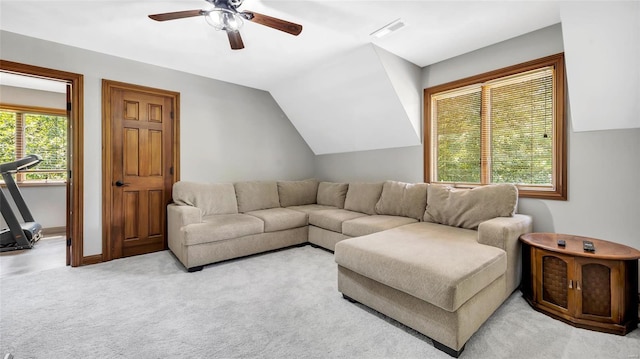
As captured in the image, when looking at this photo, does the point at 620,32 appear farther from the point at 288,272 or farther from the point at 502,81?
the point at 288,272

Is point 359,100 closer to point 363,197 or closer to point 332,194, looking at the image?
point 363,197

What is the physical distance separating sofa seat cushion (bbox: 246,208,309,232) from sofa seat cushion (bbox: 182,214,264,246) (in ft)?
0.34

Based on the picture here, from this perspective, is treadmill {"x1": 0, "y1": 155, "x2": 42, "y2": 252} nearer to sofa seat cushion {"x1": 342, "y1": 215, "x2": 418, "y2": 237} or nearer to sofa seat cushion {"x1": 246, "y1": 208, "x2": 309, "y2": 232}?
sofa seat cushion {"x1": 246, "y1": 208, "x2": 309, "y2": 232}


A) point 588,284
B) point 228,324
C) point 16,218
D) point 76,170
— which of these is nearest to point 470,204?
point 588,284

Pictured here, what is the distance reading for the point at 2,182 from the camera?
4.33 meters

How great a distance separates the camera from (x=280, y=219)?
362 centimetres

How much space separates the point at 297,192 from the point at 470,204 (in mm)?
2695

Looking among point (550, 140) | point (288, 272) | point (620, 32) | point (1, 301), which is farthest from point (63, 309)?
point (620, 32)

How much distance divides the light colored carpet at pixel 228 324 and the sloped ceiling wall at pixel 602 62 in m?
1.65

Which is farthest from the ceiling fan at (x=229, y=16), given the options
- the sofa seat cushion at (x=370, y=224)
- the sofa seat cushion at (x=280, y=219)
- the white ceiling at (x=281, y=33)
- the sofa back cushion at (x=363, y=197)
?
the sofa back cushion at (x=363, y=197)

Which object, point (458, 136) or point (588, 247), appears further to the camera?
point (458, 136)

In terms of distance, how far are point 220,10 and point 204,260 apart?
2417 mm

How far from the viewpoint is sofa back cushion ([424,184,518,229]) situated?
2521mm

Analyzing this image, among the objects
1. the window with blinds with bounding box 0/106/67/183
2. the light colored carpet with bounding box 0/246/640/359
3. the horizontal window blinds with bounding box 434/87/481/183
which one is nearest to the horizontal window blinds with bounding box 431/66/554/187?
the horizontal window blinds with bounding box 434/87/481/183
